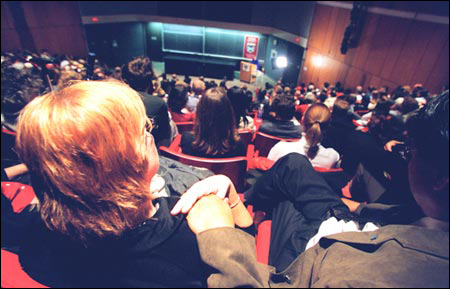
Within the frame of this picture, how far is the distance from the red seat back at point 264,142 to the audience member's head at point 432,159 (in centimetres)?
229

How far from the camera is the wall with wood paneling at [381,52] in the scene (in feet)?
22.4

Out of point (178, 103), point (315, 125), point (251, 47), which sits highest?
point (315, 125)

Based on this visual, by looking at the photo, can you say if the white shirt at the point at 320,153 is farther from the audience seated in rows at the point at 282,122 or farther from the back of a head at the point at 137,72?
the back of a head at the point at 137,72

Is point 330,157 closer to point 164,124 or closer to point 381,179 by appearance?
point 381,179

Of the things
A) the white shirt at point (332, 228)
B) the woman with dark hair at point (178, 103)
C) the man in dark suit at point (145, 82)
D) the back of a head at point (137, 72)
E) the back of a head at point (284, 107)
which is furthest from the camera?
the woman with dark hair at point (178, 103)

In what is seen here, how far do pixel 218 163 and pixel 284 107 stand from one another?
1.70 meters

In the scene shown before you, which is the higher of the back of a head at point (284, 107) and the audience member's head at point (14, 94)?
the audience member's head at point (14, 94)

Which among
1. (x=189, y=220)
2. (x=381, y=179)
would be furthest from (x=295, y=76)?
(x=189, y=220)

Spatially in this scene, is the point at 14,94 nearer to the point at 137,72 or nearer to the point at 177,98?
the point at 137,72

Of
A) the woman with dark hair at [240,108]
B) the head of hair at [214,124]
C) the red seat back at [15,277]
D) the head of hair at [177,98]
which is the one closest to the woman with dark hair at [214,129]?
the head of hair at [214,124]

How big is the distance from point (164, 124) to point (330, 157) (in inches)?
75.2

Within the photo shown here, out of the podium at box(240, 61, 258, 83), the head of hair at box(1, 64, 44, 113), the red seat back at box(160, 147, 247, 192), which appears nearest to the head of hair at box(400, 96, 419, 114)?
the red seat back at box(160, 147, 247, 192)

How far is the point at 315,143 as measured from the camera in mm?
2350

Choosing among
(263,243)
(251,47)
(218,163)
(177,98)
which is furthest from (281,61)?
(263,243)
